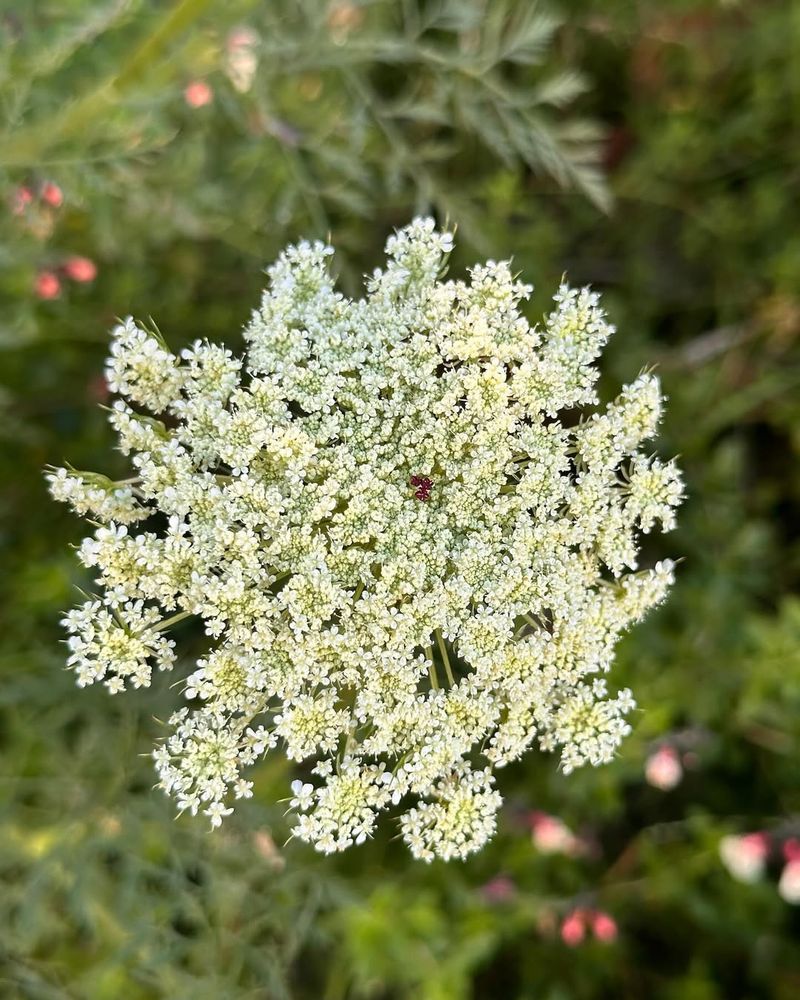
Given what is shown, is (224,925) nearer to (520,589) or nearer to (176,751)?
(176,751)

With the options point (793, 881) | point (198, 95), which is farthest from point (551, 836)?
point (198, 95)

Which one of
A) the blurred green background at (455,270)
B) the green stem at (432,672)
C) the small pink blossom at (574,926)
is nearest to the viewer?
the green stem at (432,672)

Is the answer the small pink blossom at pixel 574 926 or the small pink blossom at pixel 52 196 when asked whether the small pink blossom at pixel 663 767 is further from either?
the small pink blossom at pixel 52 196

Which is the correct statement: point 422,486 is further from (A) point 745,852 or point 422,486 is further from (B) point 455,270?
(A) point 745,852

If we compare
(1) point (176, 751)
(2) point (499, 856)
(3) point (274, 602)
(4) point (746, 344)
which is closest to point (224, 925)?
(2) point (499, 856)

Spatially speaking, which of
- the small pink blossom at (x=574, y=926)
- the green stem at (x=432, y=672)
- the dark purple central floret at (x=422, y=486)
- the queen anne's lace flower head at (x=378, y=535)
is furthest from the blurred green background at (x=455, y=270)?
the dark purple central floret at (x=422, y=486)

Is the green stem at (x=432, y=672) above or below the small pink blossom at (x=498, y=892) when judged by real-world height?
above

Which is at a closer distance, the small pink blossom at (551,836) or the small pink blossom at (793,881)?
the small pink blossom at (793,881)
